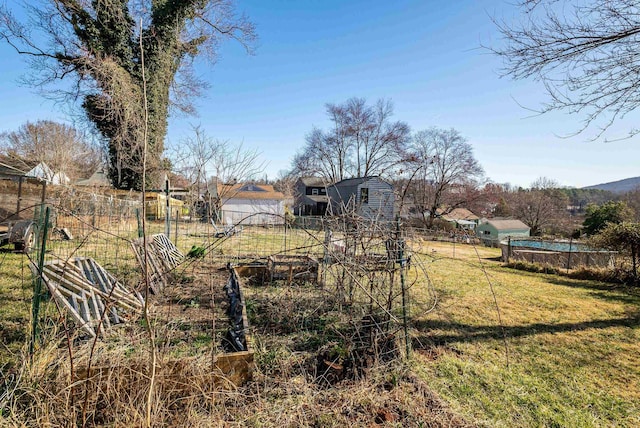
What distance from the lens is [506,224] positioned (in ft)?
117

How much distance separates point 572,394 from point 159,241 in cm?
767

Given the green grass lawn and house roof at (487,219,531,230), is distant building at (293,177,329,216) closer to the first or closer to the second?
house roof at (487,219,531,230)

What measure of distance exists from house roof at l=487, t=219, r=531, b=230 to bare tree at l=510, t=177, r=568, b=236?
8.02ft

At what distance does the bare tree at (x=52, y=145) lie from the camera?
64.0 ft

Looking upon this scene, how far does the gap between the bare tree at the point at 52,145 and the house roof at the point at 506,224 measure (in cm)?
3855

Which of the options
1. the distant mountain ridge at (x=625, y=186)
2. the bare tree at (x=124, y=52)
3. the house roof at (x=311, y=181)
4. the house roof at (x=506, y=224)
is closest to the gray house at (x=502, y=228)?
the house roof at (x=506, y=224)

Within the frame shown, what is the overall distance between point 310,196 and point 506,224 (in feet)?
78.7

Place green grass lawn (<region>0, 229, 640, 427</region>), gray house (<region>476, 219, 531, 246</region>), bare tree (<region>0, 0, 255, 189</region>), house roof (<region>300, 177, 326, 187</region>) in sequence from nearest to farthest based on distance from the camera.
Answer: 1. green grass lawn (<region>0, 229, 640, 427</region>)
2. bare tree (<region>0, 0, 255, 189</region>)
3. gray house (<region>476, 219, 531, 246</region>)
4. house roof (<region>300, 177, 326, 187</region>)

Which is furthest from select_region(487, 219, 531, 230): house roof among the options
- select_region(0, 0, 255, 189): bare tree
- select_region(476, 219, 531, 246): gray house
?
select_region(0, 0, 255, 189): bare tree

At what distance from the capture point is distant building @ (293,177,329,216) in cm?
3750

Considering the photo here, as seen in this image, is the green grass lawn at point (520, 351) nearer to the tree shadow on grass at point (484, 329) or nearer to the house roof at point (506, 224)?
the tree shadow on grass at point (484, 329)

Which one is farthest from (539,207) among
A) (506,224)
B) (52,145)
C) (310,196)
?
(52,145)

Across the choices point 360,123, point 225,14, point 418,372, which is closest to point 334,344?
point 418,372

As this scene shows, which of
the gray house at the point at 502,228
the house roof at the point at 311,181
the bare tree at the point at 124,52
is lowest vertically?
the gray house at the point at 502,228
